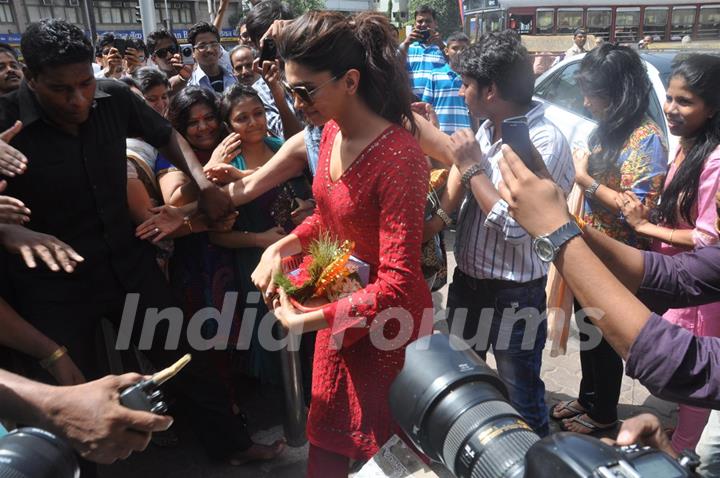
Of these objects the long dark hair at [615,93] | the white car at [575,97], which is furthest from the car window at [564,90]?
the long dark hair at [615,93]

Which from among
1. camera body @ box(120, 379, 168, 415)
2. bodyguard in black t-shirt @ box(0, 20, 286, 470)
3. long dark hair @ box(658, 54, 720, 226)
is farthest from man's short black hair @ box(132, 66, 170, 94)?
long dark hair @ box(658, 54, 720, 226)

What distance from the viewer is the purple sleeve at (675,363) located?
41.2 inches

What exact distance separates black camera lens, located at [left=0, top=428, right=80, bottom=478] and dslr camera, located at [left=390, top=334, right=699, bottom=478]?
0.62 metres

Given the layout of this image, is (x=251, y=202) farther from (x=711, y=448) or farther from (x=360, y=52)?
(x=711, y=448)

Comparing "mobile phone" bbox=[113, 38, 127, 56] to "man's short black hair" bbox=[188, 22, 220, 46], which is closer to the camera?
"man's short black hair" bbox=[188, 22, 220, 46]

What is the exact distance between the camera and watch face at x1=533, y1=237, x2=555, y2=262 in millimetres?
1075

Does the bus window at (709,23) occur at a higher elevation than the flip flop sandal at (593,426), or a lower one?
higher

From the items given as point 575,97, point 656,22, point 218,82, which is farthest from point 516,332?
point 656,22

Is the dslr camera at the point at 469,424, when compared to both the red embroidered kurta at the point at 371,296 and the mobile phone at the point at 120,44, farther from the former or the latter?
the mobile phone at the point at 120,44

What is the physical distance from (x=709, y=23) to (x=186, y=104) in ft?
58.8

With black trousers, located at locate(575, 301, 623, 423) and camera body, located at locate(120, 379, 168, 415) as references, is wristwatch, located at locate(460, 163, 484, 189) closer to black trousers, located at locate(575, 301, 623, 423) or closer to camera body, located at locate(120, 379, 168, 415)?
black trousers, located at locate(575, 301, 623, 423)

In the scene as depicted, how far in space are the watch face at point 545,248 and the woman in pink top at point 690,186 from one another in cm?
133

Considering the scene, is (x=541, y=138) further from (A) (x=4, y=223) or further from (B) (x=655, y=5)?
(B) (x=655, y=5)

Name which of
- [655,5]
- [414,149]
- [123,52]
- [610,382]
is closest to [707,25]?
[655,5]
